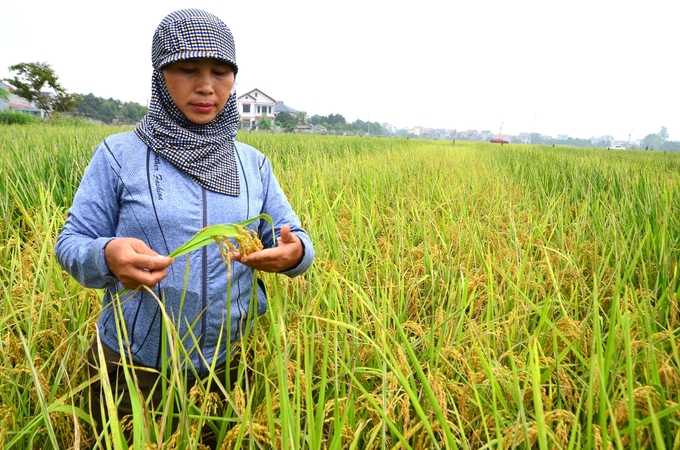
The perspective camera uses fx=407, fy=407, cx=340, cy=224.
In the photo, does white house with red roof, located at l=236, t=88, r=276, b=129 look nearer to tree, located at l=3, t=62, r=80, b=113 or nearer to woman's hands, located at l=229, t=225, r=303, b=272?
tree, located at l=3, t=62, r=80, b=113

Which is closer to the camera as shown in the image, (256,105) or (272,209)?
(272,209)

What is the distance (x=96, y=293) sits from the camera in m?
1.28

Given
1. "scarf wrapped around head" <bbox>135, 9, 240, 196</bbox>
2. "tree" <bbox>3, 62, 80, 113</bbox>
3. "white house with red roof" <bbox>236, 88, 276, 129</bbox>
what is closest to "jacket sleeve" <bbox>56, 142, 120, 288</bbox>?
"scarf wrapped around head" <bbox>135, 9, 240, 196</bbox>

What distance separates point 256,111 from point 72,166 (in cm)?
5656

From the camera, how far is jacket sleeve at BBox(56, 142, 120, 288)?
0.81 m

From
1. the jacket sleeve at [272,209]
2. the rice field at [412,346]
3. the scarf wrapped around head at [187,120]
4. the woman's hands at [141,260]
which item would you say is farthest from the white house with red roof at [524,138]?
the woman's hands at [141,260]

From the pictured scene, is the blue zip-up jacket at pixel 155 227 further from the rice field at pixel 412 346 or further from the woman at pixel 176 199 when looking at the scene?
the rice field at pixel 412 346

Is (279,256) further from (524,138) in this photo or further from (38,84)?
(524,138)

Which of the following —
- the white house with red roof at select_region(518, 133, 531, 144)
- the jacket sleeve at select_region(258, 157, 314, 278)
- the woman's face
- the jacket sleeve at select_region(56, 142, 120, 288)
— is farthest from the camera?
the white house with red roof at select_region(518, 133, 531, 144)

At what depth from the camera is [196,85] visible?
0.94 meters

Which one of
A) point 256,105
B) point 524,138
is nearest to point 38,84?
point 256,105

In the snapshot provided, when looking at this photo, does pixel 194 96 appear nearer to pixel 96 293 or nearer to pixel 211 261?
pixel 211 261

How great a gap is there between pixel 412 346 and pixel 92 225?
0.88m

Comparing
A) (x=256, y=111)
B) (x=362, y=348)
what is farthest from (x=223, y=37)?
(x=256, y=111)
